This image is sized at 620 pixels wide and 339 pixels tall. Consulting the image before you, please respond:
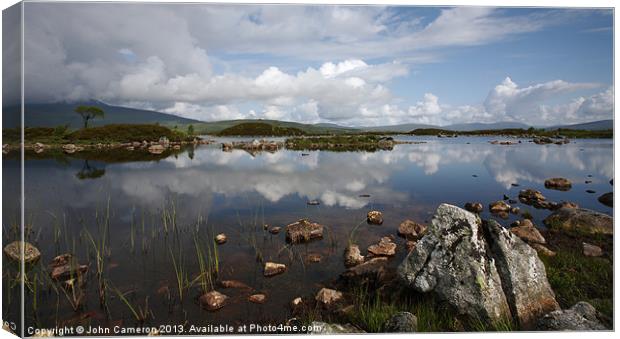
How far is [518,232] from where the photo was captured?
9.47 meters

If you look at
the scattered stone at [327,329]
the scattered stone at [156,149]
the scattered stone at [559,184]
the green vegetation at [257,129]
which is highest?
the green vegetation at [257,129]

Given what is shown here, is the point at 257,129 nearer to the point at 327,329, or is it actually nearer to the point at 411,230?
the point at 411,230

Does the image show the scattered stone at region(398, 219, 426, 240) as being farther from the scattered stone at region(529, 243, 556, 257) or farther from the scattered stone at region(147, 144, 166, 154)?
the scattered stone at region(147, 144, 166, 154)

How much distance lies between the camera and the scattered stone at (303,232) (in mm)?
9695

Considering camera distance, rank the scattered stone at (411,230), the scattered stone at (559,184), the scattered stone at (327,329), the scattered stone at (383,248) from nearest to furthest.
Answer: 1. the scattered stone at (327,329)
2. the scattered stone at (383,248)
3. the scattered stone at (411,230)
4. the scattered stone at (559,184)

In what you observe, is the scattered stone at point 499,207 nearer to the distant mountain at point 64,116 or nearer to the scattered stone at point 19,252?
the distant mountain at point 64,116

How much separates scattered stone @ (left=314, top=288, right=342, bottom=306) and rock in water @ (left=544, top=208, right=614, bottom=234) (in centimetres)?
678

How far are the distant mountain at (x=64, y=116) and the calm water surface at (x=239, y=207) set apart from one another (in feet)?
2.56

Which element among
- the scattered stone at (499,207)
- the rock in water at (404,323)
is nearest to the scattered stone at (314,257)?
the rock in water at (404,323)

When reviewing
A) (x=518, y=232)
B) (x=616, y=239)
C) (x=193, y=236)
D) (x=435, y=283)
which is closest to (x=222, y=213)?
(x=193, y=236)

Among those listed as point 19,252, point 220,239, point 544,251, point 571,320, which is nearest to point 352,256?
point 220,239

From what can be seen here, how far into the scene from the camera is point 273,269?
7910mm

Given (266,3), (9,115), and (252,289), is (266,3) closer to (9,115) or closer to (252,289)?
(9,115)

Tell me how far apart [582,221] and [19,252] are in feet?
42.5
